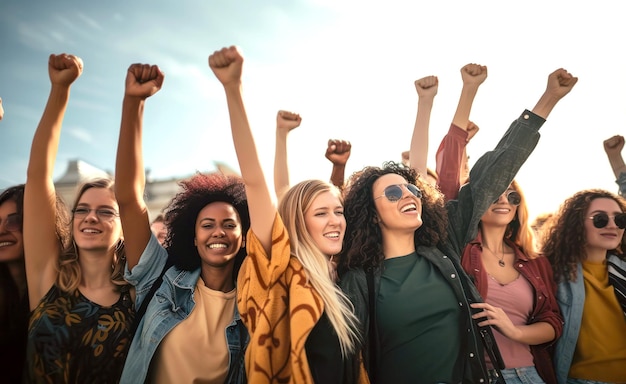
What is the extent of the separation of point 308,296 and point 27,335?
224cm

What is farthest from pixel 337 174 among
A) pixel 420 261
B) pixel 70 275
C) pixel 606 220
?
pixel 606 220

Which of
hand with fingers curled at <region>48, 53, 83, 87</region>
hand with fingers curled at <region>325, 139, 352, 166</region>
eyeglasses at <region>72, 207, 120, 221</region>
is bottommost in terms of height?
eyeglasses at <region>72, 207, 120, 221</region>

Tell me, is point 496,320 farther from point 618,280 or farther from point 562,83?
point 562,83

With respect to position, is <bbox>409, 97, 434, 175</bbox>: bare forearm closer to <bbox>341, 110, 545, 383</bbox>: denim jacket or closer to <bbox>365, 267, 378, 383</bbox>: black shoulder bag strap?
<bbox>341, 110, 545, 383</bbox>: denim jacket

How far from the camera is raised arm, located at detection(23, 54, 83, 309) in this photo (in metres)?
2.96

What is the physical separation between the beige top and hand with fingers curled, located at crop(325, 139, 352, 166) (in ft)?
6.50

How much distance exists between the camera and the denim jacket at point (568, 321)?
11.4 ft

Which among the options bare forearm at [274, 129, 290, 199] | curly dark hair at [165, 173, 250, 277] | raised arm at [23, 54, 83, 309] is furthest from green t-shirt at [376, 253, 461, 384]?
raised arm at [23, 54, 83, 309]

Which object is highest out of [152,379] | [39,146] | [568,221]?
[39,146]

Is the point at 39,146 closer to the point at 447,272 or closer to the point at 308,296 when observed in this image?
the point at 308,296

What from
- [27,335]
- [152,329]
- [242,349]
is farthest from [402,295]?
[27,335]

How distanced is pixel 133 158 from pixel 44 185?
0.79m

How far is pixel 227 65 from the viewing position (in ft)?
8.00

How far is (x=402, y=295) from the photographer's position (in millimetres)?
2918
